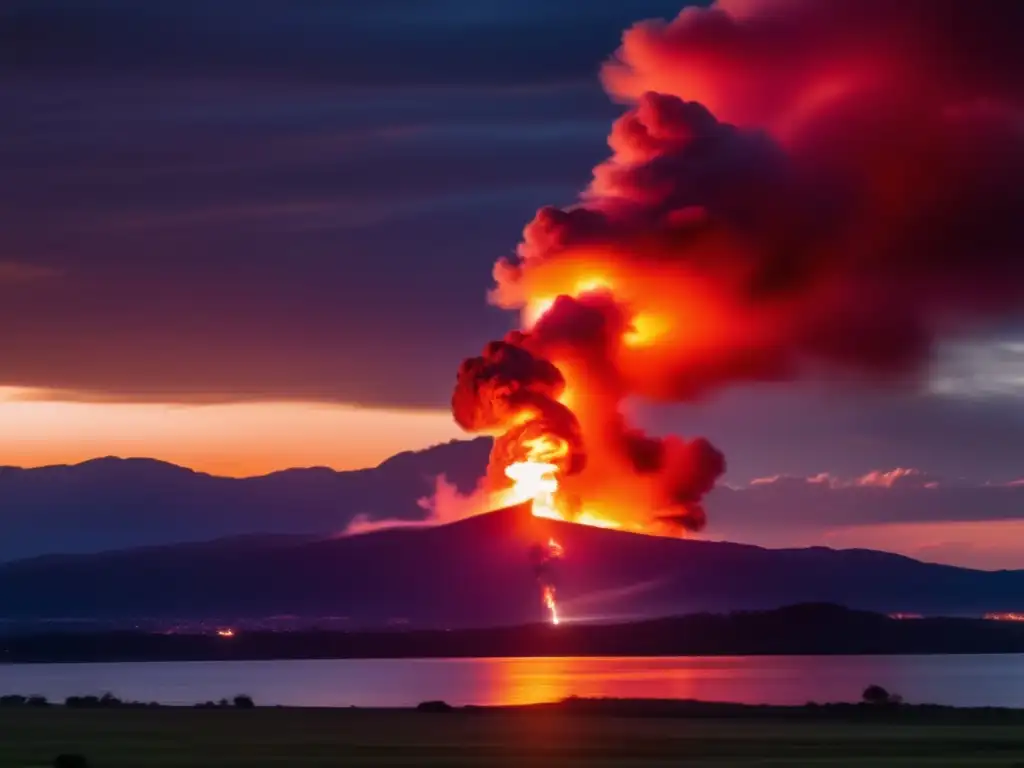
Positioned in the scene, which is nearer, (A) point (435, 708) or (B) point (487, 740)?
(B) point (487, 740)

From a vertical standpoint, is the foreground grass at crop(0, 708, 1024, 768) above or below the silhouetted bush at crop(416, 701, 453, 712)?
below

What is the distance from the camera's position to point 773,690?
6772 inches

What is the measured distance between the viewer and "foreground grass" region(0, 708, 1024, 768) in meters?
76.5

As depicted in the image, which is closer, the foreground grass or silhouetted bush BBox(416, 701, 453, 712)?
the foreground grass

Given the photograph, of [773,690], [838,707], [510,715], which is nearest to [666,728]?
A: [510,715]

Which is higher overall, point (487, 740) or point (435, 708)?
point (435, 708)

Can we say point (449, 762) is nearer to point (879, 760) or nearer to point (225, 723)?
point (879, 760)

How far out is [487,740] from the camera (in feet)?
289

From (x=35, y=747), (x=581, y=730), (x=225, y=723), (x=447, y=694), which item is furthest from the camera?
(x=447, y=694)

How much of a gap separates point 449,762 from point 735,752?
11.3 meters

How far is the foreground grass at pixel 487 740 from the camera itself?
7650cm

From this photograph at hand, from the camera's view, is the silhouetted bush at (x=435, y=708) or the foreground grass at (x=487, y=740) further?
the silhouetted bush at (x=435, y=708)

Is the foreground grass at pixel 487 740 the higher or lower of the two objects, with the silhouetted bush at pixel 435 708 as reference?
lower

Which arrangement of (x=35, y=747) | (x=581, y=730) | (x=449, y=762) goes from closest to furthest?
(x=449, y=762)
(x=35, y=747)
(x=581, y=730)
